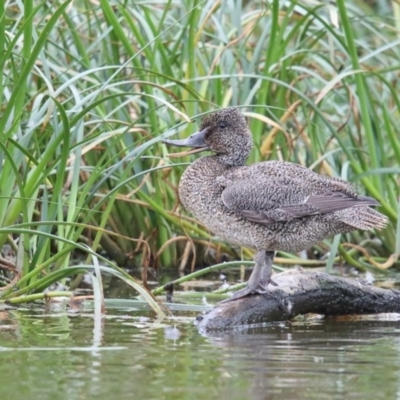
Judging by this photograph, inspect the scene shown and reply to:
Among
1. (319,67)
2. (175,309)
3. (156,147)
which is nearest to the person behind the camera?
(175,309)

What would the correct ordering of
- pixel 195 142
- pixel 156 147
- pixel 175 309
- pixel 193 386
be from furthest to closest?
pixel 156 147
pixel 195 142
pixel 175 309
pixel 193 386

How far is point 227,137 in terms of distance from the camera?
249 inches

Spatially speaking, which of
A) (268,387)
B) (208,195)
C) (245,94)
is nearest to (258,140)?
(245,94)

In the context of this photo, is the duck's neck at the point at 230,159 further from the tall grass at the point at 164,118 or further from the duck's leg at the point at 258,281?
the duck's leg at the point at 258,281

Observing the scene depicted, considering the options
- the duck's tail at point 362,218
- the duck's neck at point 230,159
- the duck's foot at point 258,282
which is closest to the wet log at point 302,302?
the duck's foot at point 258,282

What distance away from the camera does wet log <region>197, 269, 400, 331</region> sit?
18.4 feet

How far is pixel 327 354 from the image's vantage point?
16.0 feet

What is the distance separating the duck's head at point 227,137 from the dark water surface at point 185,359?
0.95 metres

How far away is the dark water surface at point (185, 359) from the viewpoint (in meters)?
4.05

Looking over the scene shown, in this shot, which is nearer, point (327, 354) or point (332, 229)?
point (327, 354)

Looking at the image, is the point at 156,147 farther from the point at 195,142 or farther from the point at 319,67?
the point at 319,67

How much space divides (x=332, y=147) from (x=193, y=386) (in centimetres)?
552

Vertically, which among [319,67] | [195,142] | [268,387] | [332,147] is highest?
[319,67]

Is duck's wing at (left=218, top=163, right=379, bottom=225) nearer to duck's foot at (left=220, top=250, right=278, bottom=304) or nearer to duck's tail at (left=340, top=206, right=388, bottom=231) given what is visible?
duck's tail at (left=340, top=206, right=388, bottom=231)
